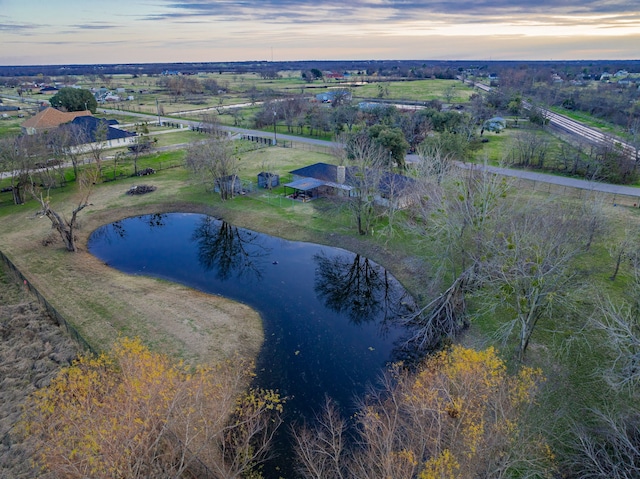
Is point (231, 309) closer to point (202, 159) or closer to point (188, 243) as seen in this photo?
point (188, 243)

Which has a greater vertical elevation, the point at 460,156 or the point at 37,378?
the point at 460,156

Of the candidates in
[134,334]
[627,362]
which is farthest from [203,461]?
[627,362]

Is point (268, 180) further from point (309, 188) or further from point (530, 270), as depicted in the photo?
point (530, 270)

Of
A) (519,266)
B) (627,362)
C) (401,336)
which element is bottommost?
(401,336)

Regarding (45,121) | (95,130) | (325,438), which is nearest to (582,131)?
(325,438)

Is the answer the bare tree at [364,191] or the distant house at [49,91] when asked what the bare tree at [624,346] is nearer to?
the bare tree at [364,191]

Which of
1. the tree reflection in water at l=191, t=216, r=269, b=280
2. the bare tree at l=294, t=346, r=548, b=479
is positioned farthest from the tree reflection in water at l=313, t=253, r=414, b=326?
the bare tree at l=294, t=346, r=548, b=479

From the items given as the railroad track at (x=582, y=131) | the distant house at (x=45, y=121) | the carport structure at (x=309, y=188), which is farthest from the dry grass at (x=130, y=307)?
the railroad track at (x=582, y=131)
